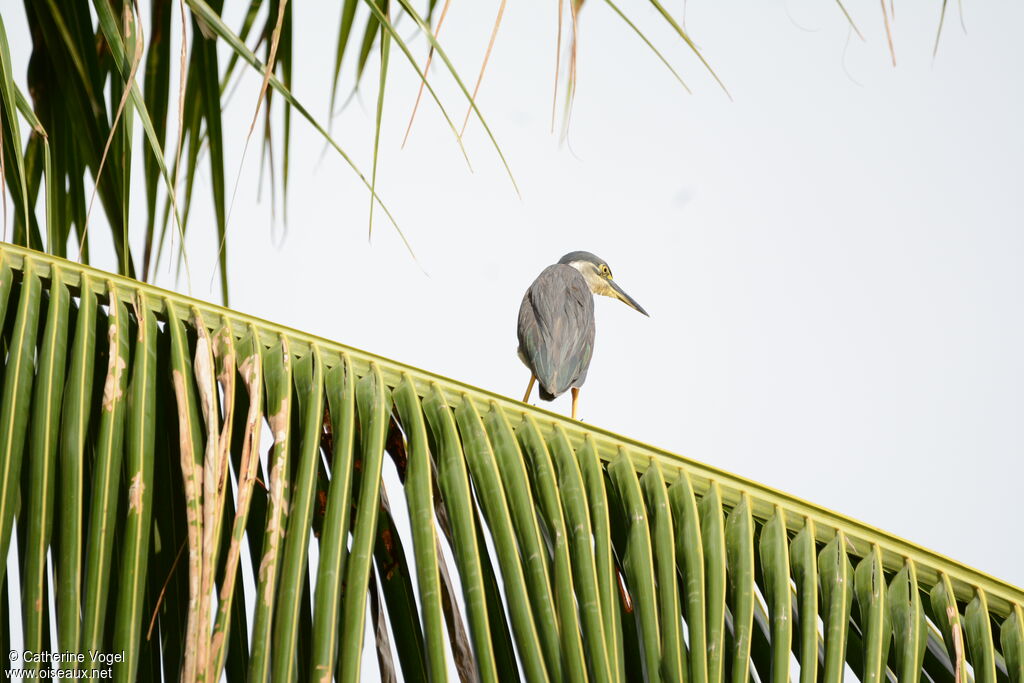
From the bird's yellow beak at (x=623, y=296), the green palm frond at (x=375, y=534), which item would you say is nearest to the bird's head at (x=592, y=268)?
the bird's yellow beak at (x=623, y=296)

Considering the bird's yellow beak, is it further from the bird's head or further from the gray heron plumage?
the gray heron plumage

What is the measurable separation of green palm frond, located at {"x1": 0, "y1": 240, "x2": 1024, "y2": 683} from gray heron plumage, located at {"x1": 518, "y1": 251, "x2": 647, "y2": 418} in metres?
2.33

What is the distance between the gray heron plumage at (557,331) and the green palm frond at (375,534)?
2335 millimetres

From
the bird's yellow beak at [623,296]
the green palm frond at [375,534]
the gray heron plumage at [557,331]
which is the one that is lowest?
the green palm frond at [375,534]

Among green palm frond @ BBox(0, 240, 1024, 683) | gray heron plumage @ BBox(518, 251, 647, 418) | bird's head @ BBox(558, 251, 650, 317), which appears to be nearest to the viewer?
green palm frond @ BBox(0, 240, 1024, 683)

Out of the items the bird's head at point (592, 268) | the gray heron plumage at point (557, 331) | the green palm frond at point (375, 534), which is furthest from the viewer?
the bird's head at point (592, 268)

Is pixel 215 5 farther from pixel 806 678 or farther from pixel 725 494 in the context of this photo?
pixel 806 678

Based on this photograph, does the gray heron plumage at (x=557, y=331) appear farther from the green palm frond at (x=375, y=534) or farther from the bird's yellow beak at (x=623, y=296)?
the green palm frond at (x=375, y=534)

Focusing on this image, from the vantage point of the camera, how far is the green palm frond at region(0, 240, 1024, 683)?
1.22 m

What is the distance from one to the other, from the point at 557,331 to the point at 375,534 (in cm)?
279

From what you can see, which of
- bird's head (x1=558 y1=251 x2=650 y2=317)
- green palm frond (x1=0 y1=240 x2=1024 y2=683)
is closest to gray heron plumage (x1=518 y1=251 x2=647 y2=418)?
bird's head (x1=558 y1=251 x2=650 y2=317)

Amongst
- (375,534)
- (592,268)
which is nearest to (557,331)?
(592,268)

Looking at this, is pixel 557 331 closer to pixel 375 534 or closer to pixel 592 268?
pixel 592 268

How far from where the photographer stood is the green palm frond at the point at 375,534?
4.01 ft
